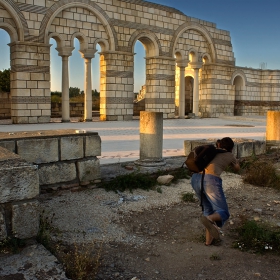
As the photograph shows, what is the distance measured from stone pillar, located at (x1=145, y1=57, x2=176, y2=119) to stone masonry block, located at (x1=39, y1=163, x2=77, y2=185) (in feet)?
50.6

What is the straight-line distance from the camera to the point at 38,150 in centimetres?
541

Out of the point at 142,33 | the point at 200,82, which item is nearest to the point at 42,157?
the point at 142,33

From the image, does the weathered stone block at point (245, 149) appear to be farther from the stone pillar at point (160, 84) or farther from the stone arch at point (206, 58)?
the stone arch at point (206, 58)

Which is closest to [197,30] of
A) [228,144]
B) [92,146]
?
[92,146]

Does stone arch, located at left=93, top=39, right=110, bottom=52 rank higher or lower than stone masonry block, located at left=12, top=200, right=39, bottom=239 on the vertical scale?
higher

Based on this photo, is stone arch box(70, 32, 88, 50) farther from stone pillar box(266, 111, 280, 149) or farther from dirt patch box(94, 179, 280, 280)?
dirt patch box(94, 179, 280, 280)

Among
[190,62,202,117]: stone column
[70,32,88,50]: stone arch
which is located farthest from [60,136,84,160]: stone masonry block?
[190,62,202,117]: stone column

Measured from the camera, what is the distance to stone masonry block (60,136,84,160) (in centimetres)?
562

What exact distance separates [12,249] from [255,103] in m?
26.3

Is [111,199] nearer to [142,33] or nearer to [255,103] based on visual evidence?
[142,33]

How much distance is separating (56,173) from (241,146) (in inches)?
173

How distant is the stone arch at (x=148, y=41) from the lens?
19.6 metres

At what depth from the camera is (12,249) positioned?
3352mm

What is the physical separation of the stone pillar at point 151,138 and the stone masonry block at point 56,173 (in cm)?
164
